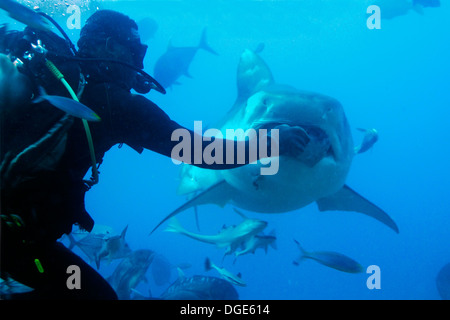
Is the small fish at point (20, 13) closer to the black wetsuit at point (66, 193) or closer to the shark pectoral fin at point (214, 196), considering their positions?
the black wetsuit at point (66, 193)

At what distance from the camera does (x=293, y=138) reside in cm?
269

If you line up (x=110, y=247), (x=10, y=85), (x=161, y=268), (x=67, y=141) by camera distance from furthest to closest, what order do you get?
(x=161, y=268)
(x=110, y=247)
(x=67, y=141)
(x=10, y=85)

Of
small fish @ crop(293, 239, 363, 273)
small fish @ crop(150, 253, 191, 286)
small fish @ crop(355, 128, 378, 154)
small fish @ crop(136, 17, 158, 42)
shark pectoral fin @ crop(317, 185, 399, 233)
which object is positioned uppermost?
small fish @ crop(136, 17, 158, 42)

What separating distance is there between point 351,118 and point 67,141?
10238cm

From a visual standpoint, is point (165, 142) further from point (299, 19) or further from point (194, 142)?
point (299, 19)

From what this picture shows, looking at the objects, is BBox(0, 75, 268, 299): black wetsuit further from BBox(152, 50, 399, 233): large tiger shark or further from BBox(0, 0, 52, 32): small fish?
BBox(152, 50, 399, 233): large tiger shark

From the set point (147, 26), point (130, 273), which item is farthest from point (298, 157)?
point (147, 26)

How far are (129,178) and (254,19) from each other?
62.4 m

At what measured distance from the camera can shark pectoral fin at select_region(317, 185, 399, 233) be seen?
184 inches

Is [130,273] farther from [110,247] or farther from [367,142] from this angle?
[367,142]

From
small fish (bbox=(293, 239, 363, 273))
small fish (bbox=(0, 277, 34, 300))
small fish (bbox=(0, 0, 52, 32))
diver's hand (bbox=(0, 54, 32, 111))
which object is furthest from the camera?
small fish (bbox=(293, 239, 363, 273))

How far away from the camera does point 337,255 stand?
427 cm

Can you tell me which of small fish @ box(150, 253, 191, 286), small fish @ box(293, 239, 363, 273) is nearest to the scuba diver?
small fish @ box(293, 239, 363, 273)
